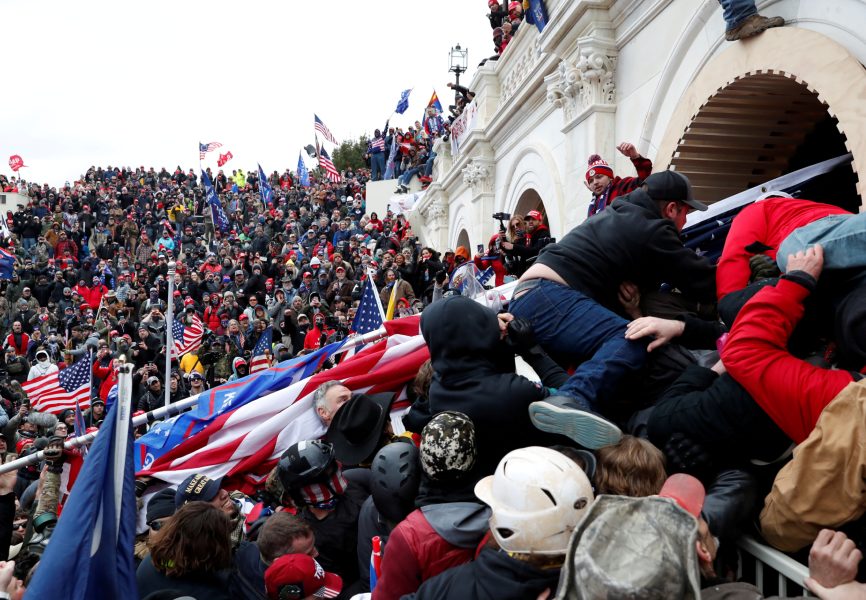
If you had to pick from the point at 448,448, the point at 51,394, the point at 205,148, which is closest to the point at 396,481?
the point at 448,448

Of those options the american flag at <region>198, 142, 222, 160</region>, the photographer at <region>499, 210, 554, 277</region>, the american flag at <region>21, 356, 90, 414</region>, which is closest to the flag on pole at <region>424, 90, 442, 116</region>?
the american flag at <region>198, 142, 222, 160</region>

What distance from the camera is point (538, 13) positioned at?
34.0 feet

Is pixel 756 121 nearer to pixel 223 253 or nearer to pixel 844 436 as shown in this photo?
pixel 844 436

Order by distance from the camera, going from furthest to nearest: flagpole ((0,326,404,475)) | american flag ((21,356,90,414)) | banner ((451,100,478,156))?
banner ((451,100,478,156)) → american flag ((21,356,90,414)) → flagpole ((0,326,404,475))

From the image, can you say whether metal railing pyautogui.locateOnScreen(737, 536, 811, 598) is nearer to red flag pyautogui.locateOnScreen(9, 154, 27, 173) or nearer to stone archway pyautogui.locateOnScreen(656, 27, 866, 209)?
stone archway pyautogui.locateOnScreen(656, 27, 866, 209)

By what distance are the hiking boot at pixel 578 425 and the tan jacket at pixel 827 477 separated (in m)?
0.58

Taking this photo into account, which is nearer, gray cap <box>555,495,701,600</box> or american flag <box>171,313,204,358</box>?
gray cap <box>555,495,701,600</box>

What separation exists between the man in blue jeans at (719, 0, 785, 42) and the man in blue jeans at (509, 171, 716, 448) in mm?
2760

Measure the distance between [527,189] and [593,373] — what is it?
31.1 feet

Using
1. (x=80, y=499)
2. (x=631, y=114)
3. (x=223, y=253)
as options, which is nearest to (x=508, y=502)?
(x=80, y=499)

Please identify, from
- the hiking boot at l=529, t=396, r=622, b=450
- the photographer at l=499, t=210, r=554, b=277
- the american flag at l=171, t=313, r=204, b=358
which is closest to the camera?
the hiking boot at l=529, t=396, r=622, b=450

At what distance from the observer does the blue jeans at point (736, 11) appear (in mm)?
5602

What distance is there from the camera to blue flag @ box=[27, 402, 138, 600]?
2754 millimetres

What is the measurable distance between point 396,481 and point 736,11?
4909 millimetres
